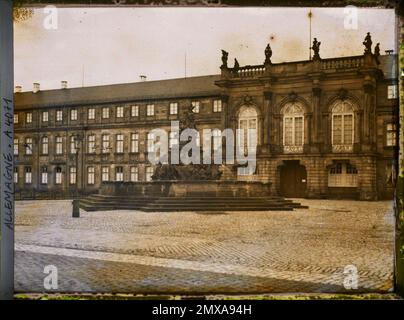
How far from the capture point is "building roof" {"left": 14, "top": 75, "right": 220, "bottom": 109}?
10.0m

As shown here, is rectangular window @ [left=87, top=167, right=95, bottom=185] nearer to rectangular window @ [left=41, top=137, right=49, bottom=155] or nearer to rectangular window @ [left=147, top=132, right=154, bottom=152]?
rectangular window @ [left=41, top=137, right=49, bottom=155]

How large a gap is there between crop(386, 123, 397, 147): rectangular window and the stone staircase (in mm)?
3085

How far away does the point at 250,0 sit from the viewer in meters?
7.24

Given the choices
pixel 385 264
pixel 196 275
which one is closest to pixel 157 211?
pixel 196 275

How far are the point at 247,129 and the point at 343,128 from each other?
8.77ft

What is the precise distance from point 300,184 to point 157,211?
152 inches

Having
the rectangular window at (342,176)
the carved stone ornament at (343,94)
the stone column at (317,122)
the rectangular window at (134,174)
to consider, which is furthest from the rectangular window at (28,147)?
the carved stone ornament at (343,94)

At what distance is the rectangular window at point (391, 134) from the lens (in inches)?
291

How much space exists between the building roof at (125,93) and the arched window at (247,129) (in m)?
1.02

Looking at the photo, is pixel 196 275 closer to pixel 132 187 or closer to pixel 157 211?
pixel 157 211

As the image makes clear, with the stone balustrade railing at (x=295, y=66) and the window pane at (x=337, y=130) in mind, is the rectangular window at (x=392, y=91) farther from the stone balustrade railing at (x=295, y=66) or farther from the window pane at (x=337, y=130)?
the window pane at (x=337, y=130)

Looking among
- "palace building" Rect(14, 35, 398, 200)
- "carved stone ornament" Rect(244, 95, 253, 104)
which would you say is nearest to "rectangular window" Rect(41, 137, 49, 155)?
"palace building" Rect(14, 35, 398, 200)

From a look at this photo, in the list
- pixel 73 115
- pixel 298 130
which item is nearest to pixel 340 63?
pixel 298 130
